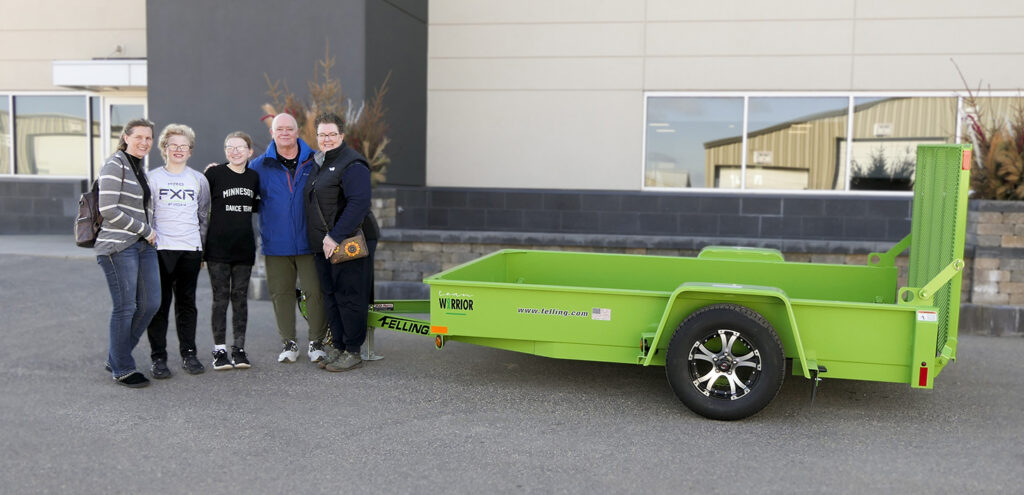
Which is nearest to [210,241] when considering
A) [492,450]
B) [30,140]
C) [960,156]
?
[492,450]

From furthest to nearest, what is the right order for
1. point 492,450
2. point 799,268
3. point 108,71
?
point 108,71 → point 799,268 → point 492,450

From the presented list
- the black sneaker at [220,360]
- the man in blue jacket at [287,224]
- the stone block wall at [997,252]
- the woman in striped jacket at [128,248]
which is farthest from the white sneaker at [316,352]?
the stone block wall at [997,252]

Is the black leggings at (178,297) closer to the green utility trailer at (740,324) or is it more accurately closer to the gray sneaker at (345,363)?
the gray sneaker at (345,363)

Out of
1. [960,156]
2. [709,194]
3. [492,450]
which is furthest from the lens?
[709,194]

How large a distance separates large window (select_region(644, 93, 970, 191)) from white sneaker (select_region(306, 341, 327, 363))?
7.03m

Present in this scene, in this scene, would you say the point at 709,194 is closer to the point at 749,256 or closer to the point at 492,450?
the point at 749,256

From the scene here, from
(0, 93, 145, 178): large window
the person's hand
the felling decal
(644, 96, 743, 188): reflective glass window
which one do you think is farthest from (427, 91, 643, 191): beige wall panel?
the person's hand

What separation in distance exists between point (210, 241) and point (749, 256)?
4.61 meters

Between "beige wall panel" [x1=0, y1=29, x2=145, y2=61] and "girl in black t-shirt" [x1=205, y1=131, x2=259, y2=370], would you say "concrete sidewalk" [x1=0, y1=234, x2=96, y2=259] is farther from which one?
"girl in black t-shirt" [x1=205, y1=131, x2=259, y2=370]

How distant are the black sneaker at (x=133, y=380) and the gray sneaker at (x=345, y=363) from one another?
1.27m

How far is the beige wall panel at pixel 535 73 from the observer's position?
39.7 ft

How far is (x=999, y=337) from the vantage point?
776 centimetres

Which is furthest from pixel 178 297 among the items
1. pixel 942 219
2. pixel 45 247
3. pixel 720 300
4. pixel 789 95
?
pixel 789 95

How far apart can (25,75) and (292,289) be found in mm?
10585
